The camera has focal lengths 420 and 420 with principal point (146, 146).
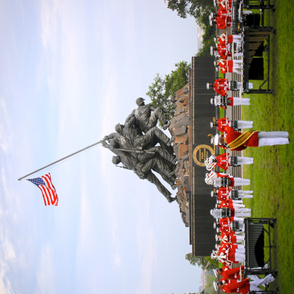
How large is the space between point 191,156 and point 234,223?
24.3ft

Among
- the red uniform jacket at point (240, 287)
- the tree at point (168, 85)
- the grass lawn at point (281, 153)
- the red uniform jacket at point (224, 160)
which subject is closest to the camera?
the grass lawn at point (281, 153)

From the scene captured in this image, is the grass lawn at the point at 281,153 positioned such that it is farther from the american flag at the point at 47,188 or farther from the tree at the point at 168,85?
the tree at the point at 168,85

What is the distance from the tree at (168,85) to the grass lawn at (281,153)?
20.4m

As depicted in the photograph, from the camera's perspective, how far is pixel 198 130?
21359 millimetres

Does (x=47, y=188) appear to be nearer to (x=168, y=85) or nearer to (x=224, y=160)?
(x=224, y=160)

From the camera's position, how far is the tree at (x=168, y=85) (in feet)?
117

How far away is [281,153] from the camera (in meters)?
12.7

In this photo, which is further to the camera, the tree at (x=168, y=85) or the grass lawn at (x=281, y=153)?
the tree at (x=168, y=85)

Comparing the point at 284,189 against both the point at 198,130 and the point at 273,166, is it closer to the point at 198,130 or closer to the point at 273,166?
the point at 273,166

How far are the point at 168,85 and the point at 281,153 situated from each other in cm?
2450

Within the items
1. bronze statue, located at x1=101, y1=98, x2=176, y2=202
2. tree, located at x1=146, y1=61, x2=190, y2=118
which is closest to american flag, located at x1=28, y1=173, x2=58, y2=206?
bronze statue, located at x1=101, y1=98, x2=176, y2=202

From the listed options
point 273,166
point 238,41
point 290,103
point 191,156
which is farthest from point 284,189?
point 191,156

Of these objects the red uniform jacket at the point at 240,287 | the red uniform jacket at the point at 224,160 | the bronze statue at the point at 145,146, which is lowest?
the red uniform jacket at the point at 240,287

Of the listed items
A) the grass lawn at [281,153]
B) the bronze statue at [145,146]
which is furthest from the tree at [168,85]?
the grass lawn at [281,153]
